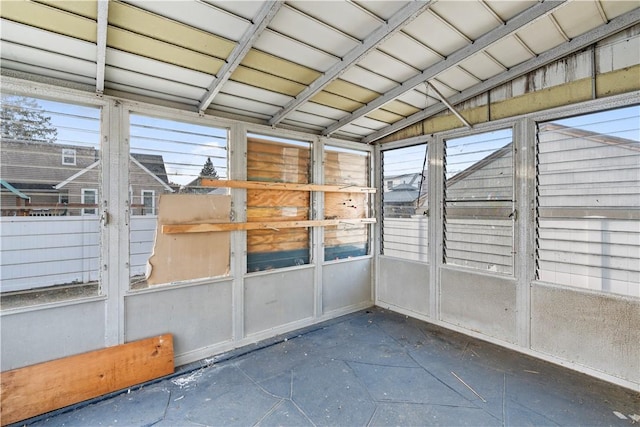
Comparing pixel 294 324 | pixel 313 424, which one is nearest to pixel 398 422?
pixel 313 424

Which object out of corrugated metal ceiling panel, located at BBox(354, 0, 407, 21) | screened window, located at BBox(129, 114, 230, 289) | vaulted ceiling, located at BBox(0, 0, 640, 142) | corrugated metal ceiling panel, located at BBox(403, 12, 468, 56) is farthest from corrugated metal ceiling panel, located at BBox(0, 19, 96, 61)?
corrugated metal ceiling panel, located at BBox(403, 12, 468, 56)

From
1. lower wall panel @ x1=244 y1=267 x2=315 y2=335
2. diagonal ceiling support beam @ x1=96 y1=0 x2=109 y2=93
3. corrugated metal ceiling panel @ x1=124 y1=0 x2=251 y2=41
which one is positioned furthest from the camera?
lower wall panel @ x1=244 y1=267 x2=315 y2=335

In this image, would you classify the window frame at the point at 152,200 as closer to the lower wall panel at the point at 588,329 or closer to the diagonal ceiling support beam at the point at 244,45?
the diagonal ceiling support beam at the point at 244,45

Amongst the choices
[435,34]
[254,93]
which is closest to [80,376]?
[254,93]

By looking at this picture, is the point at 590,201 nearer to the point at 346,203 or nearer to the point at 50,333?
the point at 346,203

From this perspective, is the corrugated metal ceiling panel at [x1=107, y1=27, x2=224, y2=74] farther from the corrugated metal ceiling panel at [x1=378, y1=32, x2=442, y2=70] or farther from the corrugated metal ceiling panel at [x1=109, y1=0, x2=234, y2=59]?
the corrugated metal ceiling panel at [x1=378, y1=32, x2=442, y2=70]

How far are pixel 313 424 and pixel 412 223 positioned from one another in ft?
8.94

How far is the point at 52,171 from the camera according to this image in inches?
87.7

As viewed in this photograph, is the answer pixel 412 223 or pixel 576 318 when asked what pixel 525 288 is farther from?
pixel 412 223

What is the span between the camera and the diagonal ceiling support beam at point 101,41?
158cm

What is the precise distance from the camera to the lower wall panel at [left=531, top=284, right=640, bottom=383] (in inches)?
95.0

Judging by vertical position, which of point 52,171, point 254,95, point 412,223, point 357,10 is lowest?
point 412,223

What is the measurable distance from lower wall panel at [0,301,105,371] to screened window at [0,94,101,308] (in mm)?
106

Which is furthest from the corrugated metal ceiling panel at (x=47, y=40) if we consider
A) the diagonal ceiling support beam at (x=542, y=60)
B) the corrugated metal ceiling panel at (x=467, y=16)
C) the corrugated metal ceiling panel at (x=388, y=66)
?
the diagonal ceiling support beam at (x=542, y=60)
